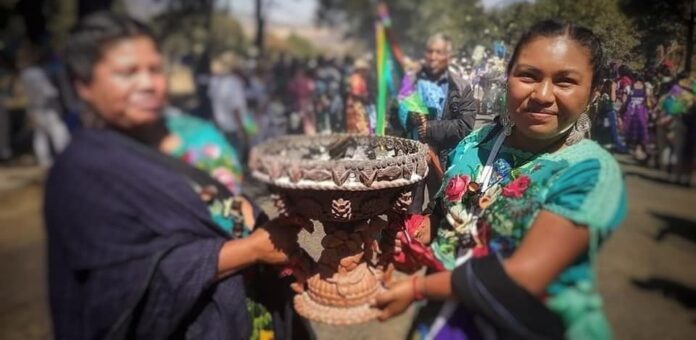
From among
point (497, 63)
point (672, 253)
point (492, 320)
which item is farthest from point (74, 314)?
point (672, 253)

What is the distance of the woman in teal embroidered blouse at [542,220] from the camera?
1.29 metres

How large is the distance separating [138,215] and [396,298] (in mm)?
936

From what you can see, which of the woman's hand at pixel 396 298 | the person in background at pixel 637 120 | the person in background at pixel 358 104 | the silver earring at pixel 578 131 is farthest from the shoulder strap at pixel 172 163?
the person in background at pixel 637 120

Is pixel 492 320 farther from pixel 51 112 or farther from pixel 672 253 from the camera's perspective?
pixel 51 112

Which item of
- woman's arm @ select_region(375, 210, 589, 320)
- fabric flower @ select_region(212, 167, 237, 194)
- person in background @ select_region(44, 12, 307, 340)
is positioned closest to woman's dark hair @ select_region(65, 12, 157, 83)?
person in background @ select_region(44, 12, 307, 340)

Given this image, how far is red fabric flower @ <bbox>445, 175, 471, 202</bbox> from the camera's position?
1.67 metres

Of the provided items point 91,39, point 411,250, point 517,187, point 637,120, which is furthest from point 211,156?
point 637,120

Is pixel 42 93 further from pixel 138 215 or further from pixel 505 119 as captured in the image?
pixel 505 119

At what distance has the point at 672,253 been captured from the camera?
1.52 m

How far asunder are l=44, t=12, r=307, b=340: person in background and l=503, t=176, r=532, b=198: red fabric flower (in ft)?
2.48

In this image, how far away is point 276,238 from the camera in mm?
1650

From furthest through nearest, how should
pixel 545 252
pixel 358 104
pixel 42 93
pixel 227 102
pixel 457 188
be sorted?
pixel 227 102, pixel 358 104, pixel 42 93, pixel 457 188, pixel 545 252

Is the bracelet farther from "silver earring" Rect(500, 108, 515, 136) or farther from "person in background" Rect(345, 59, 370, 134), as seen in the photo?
"person in background" Rect(345, 59, 370, 134)

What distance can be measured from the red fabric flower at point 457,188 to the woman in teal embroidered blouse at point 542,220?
0.11 metres
